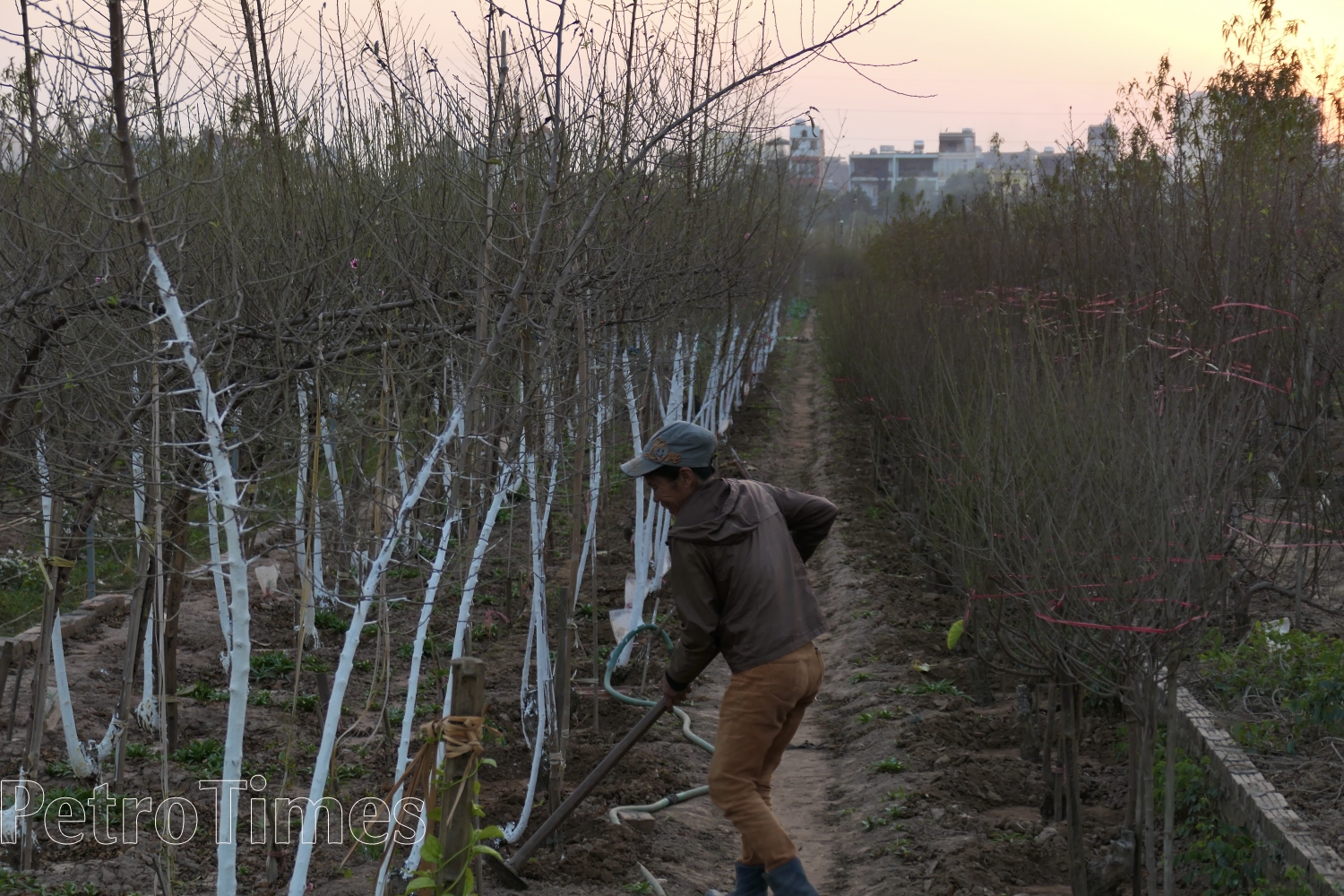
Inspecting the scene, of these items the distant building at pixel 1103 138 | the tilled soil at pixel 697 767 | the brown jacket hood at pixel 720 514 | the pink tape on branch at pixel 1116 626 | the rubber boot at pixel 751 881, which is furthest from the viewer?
the distant building at pixel 1103 138

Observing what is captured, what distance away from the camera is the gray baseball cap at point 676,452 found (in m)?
3.98

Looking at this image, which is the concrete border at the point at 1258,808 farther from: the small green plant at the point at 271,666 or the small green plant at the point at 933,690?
→ the small green plant at the point at 271,666

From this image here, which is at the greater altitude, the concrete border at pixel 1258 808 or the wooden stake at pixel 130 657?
the wooden stake at pixel 130 657

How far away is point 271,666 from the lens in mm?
7375

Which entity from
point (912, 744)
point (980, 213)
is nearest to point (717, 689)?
point (912, 744)

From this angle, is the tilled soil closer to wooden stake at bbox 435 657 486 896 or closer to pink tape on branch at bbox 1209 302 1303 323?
wooden stake at bbox 435 657 486 896

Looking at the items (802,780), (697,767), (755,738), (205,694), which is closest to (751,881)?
(755,738)

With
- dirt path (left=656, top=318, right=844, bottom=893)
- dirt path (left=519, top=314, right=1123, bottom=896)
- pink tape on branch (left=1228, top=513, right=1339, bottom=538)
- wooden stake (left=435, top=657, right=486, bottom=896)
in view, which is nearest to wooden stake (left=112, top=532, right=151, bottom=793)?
dirt path (left=519, top=314, right=1123, bottom=896)

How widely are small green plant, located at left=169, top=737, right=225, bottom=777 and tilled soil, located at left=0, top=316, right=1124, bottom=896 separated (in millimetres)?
70

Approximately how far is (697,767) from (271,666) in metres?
2.93

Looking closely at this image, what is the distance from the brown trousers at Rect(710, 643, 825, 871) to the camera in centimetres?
399

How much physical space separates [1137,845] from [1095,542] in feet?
3.43

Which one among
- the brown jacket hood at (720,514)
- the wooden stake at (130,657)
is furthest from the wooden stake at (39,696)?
the brown jacket hood at (720,514)

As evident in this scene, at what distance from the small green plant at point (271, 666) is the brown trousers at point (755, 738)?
4051 millimetres
